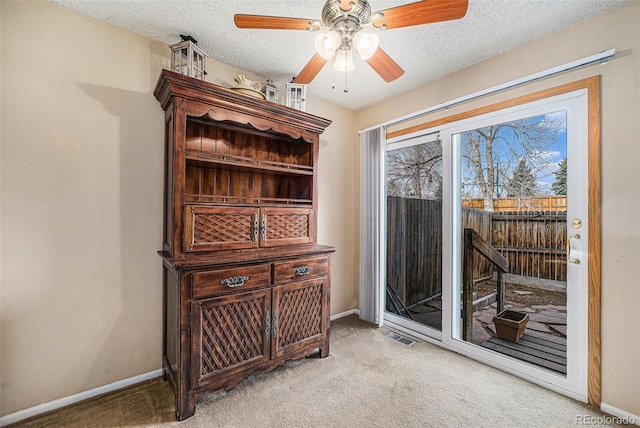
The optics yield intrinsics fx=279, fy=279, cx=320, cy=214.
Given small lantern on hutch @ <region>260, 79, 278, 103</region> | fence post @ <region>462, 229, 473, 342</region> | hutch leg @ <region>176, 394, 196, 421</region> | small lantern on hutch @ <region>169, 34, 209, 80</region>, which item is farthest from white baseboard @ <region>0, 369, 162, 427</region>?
fence post @ <region>462, 229, 473, 342</region>

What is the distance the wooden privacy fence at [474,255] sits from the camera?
213cm

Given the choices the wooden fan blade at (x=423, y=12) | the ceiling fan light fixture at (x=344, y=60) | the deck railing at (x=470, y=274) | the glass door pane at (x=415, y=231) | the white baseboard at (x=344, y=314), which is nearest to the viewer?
the wooden fan blade at (x=423, y=12)

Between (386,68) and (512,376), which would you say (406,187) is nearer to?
(386,68)

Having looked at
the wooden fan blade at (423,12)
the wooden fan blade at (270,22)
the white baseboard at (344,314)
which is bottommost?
the white baseboard at (344,314)

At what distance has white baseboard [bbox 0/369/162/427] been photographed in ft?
5.34

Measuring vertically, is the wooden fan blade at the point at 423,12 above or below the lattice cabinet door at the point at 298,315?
above

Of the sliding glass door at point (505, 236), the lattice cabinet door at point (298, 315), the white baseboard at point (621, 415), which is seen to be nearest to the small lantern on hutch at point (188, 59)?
the lattice cabinet door at point (298, 315)

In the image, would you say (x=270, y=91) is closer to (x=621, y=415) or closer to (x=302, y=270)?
(x=302, y=270)

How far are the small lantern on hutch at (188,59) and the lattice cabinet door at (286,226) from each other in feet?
3.60

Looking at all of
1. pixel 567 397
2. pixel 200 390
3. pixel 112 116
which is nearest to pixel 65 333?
pixel 200 390

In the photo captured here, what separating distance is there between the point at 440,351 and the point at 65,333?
2863 mm

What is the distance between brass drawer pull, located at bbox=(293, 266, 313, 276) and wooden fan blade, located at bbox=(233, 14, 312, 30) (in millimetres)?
1592

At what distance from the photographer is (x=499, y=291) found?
8.41 ft

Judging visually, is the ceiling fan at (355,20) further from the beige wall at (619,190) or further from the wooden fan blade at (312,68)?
the beige wall at (619,190)
